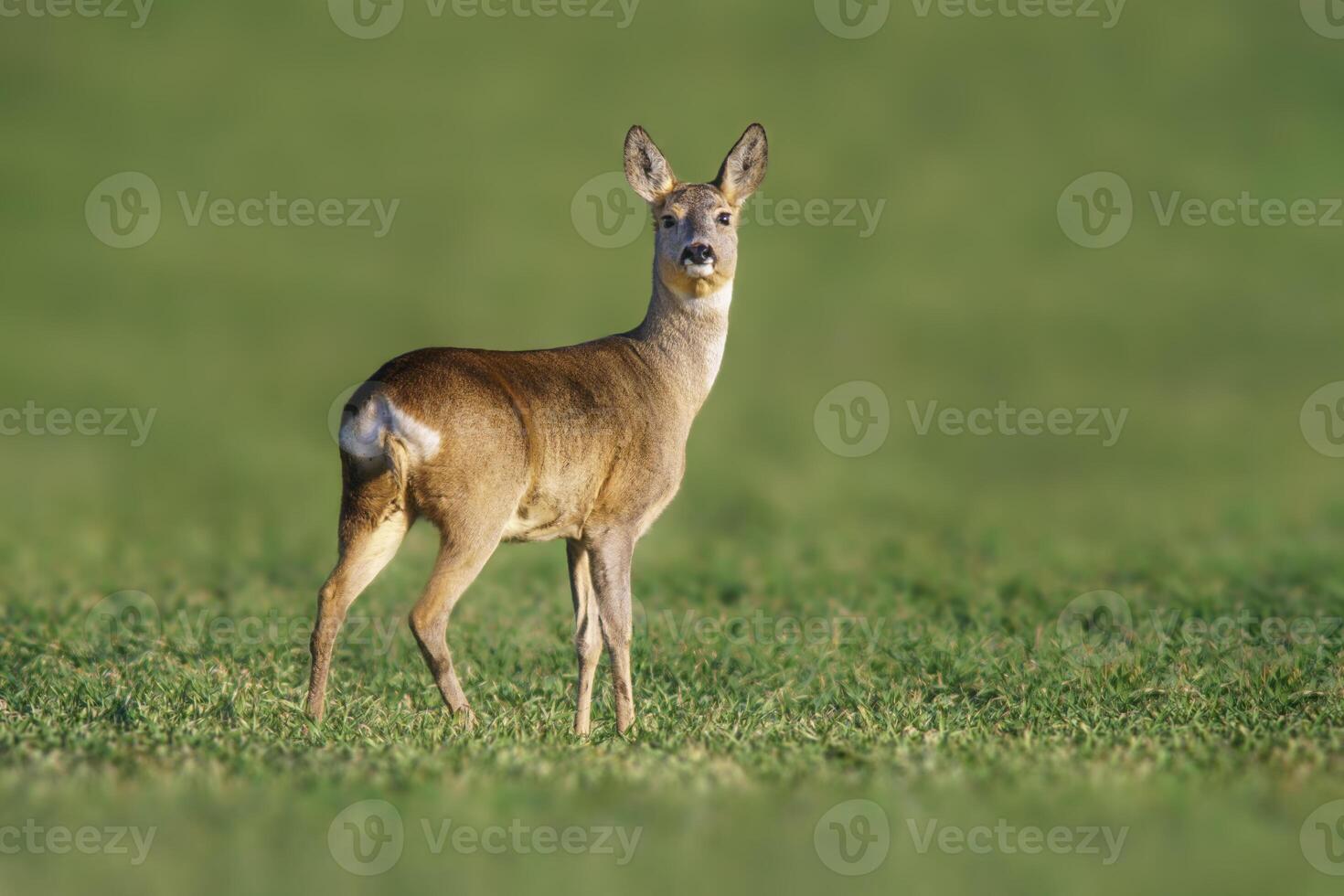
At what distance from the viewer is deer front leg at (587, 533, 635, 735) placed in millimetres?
7977

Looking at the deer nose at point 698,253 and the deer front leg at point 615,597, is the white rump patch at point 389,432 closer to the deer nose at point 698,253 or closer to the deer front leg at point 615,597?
the deer front leg at point 615,597

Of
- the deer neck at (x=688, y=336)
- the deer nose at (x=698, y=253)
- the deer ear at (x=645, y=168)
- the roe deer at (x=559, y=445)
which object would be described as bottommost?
the roe deer at (x=559, y=445)

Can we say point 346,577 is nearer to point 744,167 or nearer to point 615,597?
point 615,597

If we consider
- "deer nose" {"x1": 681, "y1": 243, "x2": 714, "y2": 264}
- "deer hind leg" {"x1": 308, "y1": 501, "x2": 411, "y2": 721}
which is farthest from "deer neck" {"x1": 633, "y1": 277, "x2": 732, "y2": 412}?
"deer hind leg" {"x1": 308, "y1": 501, "x2": 411, "y2": 721}

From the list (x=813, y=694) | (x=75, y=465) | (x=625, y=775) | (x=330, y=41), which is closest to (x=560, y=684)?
(x=813, y=694)

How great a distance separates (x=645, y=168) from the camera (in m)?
9.30

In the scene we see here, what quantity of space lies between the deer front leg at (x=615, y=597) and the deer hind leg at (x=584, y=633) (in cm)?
13

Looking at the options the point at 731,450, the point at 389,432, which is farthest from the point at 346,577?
the point at 731,450

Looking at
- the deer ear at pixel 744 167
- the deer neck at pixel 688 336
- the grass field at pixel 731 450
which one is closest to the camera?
Result: the grass field at pixel 731 450

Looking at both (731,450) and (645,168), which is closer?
(645,168)

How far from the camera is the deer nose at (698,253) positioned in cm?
853

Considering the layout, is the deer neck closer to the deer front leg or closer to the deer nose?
the deer nose

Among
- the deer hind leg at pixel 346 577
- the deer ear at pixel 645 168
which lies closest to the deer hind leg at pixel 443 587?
the deer hind leg at pixel 346 577

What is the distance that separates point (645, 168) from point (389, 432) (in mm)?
2636
